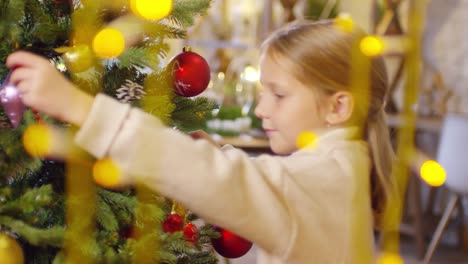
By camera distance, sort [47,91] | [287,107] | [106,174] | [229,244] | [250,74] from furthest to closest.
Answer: [250,74]
[229,244]
[287,107]
[106,174]
[47,91]

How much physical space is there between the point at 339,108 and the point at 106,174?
15.2 inches

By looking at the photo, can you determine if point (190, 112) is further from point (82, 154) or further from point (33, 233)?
point (33, 233)

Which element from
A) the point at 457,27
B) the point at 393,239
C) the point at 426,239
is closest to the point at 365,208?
the point at 393,239

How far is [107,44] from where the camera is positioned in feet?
2.65

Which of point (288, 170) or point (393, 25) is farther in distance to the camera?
point (393, 25)

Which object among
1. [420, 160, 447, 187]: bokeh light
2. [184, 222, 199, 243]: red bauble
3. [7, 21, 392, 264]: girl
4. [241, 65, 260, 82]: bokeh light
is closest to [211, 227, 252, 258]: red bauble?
[184, 222, 199, 243]: red bauble

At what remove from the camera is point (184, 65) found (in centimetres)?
97

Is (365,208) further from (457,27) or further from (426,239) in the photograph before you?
(457,27)

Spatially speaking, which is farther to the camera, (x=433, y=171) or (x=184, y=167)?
(x=433, y=171)

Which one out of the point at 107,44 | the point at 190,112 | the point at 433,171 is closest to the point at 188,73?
the point at 190,112

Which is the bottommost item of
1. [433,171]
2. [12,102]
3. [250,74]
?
[433,171]

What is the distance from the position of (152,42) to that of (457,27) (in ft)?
9.45

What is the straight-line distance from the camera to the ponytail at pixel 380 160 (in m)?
0.98

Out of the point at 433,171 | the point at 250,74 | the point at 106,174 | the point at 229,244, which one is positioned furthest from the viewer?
the point at 250,74
